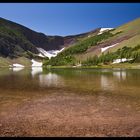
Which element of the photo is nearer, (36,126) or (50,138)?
(50,138)

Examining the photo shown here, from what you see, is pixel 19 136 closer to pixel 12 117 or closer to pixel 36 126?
pixel 36 126

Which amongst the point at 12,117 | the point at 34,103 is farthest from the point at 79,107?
the point at 12,117

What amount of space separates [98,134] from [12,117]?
9.17 metres

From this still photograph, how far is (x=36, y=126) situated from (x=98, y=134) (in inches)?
205

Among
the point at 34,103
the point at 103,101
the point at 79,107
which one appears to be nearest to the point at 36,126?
the point at 79,107

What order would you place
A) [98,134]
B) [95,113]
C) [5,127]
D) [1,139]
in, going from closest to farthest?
[1,139], [98,134], [5,127], [95,113]

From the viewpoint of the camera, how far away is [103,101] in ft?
107

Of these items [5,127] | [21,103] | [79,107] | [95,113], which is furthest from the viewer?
[21,103]

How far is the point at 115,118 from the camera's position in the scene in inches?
903

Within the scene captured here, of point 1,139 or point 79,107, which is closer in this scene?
point 1,139

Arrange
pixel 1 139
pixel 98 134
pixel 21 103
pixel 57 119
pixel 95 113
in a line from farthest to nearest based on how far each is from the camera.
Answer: pixel 21 103, pixel 95 113, pixel 57 119, pixel 98 134, pixel 1 139

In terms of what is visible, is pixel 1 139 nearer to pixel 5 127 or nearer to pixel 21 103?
pixel 5 127

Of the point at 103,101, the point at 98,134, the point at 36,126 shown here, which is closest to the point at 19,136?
the point at 36,126

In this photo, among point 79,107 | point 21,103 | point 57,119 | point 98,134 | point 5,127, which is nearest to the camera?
point 98,134
